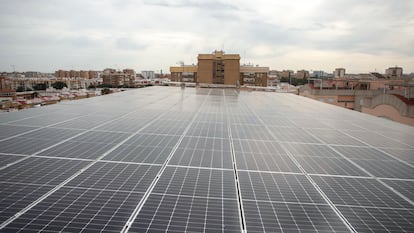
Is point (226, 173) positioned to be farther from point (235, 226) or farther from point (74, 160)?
point (74, 160)

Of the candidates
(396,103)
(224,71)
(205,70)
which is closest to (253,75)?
(224,71)

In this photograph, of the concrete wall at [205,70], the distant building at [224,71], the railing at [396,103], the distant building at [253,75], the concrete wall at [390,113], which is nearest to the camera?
the railing at [396,103]

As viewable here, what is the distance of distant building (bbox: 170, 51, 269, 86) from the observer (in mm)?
61375

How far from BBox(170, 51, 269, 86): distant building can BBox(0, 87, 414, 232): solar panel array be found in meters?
49.1

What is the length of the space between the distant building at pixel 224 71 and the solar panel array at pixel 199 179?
1933 inches

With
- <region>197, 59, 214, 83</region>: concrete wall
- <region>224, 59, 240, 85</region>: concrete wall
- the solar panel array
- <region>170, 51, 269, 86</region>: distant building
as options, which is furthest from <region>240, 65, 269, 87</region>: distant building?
the solar panel array

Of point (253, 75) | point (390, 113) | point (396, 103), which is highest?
point (253, 75)

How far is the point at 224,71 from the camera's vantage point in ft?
204

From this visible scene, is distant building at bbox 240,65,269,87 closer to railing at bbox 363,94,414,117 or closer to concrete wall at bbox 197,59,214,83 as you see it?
concrete wall at bbox 197,59,214,83

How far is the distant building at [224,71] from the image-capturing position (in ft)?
201

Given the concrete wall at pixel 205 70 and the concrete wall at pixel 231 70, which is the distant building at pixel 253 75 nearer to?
the concrete wall at pixel 231 70

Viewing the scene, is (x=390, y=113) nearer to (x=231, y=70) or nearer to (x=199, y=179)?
(x=199, y=179)

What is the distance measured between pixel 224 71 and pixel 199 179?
57.5 m

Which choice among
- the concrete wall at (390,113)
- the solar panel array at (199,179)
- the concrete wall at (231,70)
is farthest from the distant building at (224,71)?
the solar panel array at (199,179)
